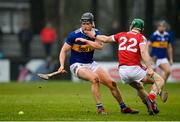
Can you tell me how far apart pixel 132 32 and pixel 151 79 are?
1194 millimetres

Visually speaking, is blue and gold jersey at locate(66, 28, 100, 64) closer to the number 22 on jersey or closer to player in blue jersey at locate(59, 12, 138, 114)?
player in blue jersey at locate(59, 12, 138, 114)

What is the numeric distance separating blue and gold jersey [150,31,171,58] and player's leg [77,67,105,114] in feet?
30.4

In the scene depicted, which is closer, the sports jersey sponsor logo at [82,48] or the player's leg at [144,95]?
the player's leg at [144,95]

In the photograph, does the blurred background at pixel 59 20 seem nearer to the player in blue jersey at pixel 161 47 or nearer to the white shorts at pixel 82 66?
the player in blue jersey at pixel 161 47

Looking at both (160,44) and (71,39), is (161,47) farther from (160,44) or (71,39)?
(71,39)

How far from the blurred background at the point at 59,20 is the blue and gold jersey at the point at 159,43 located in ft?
31.5

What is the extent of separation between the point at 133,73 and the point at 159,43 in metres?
9.97

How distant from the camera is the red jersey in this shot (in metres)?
17.1

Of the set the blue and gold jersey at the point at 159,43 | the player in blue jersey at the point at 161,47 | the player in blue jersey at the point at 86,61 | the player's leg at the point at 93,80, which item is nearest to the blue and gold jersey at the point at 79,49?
the player in blue jersey at the point at 86,61

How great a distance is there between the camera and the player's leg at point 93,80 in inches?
677

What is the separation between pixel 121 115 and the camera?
1712cm

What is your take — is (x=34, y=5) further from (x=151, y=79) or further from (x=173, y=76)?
(x=151, y=79)

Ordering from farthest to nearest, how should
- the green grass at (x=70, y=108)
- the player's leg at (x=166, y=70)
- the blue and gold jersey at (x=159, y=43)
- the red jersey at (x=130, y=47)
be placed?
the blue and gold jersey at (x=159, y=43)
the player's leg at (x=166, y=70)
the red jersey at (x=130, y=47)
the green grass at (x=70, y=108)

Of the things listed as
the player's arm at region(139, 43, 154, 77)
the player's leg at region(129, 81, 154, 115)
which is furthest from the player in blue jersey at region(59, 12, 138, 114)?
the player's arm at region(139, 43, 154, 77)
